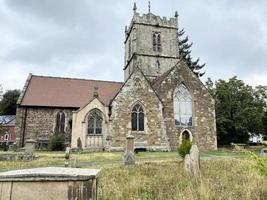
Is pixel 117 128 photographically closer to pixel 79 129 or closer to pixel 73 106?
pixel 79 129

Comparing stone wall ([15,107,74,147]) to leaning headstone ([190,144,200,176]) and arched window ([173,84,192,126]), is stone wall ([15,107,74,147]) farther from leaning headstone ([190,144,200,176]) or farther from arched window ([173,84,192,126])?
leaning headstone ([190,144,200,176])

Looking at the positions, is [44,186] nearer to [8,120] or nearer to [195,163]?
[195,163]

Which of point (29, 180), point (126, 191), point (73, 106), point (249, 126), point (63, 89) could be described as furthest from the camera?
point (249, 126)

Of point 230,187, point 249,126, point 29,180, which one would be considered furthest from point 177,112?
point 29,180

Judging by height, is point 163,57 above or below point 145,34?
below

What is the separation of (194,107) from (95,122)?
1023cm

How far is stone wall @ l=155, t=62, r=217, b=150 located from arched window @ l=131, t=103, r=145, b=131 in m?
2.79

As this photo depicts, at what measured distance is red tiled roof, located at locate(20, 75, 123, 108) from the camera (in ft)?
91.1

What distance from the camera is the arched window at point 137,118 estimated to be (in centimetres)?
2358

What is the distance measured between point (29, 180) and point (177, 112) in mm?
23436

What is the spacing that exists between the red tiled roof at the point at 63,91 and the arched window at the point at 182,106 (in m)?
7.12

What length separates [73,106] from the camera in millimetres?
28016

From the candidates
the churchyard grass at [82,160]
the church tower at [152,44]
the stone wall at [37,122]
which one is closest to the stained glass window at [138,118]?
the churchyard grass at [82,160]

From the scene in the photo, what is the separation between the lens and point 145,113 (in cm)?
2389
